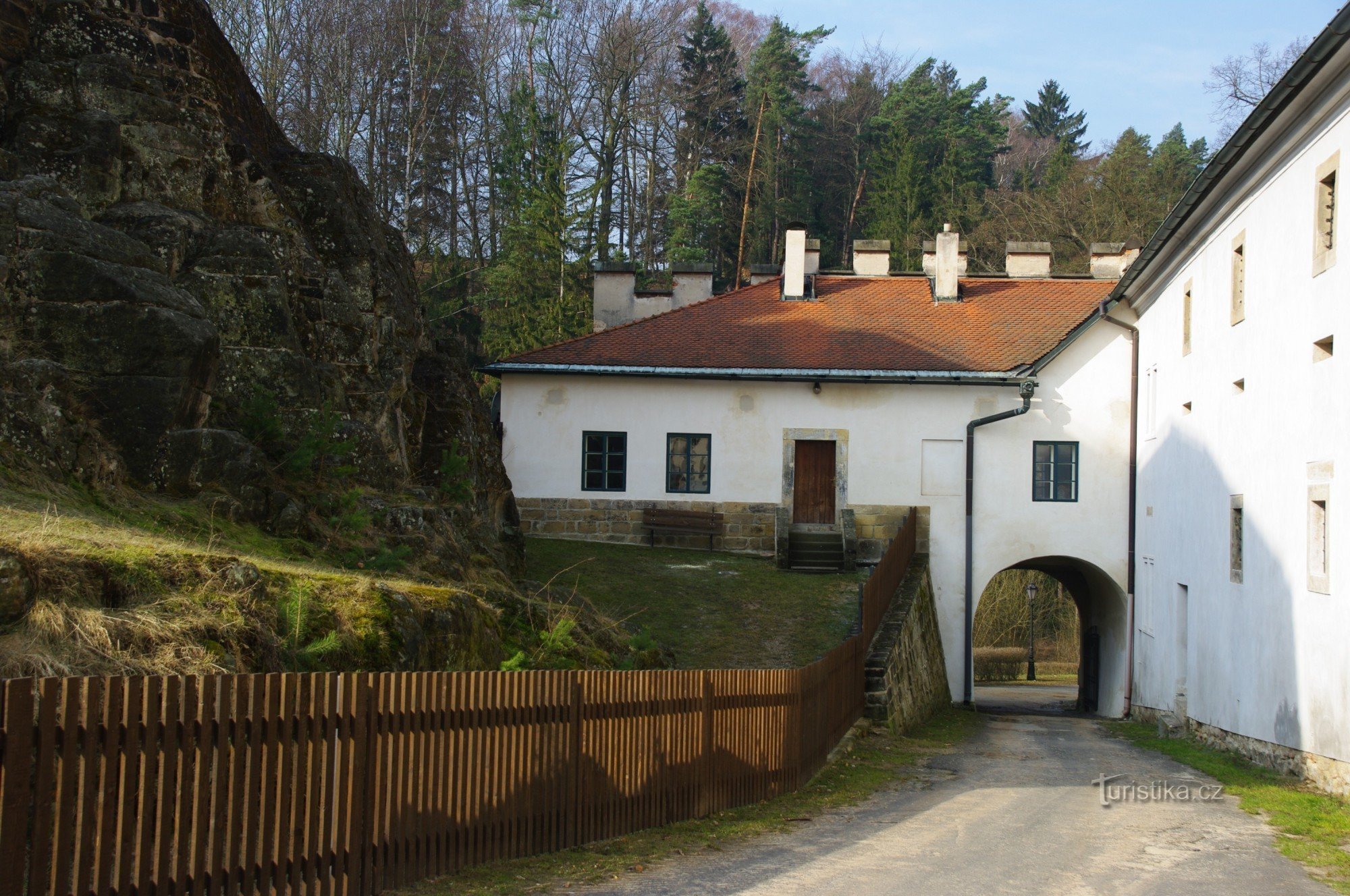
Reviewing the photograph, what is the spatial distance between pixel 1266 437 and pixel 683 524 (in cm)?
1244

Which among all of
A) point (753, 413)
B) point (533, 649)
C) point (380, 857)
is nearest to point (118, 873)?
point (380, 857)

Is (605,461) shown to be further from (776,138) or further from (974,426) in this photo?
(776,138)

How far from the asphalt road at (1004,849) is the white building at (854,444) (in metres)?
11.0

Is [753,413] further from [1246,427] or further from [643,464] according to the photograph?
[1246,427]

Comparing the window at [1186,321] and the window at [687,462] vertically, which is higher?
the window at [1186,321]

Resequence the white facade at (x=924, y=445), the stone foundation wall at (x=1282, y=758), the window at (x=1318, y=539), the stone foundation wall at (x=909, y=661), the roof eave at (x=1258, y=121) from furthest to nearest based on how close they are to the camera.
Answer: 1. the white facade at (x=924, y=445)
2. the stone foundation wall at (x=909, y=661)
3. the window at (x=1318, y=539)
4. the stone foundation wall at (x=1282, y=758)
5. the roof eave at (x=1258, y=121)

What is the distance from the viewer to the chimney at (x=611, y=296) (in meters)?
29.0

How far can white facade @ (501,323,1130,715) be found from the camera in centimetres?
2345

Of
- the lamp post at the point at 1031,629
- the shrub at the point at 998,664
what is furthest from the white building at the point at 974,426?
the shrub at the point at 998,664

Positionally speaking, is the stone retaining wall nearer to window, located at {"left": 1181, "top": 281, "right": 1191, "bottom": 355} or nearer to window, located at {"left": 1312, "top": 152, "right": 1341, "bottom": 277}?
window, located at {"left": 1181, "top": 281, "right": 1191, "bottom": 355}

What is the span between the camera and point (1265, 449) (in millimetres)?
13766

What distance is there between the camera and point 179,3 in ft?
44.6

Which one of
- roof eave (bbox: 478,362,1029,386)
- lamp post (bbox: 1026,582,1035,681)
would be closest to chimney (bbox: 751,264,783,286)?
roof eave (bbox: 478,362,1029,386)

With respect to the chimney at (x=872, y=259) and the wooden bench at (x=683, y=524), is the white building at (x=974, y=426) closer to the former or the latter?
the chimney at (x=872, y=259)
